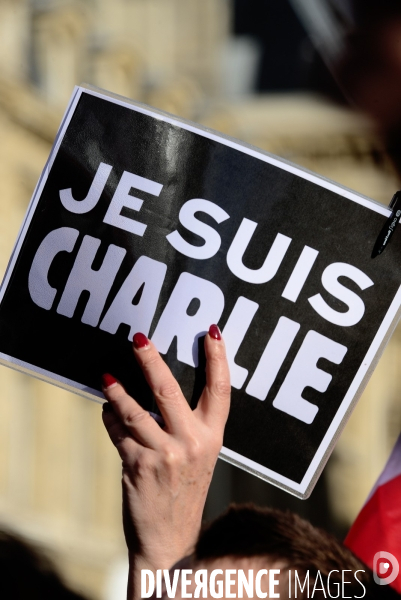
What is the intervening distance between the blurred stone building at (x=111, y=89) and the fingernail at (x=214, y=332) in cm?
78

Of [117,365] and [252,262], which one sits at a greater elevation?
[252,262]

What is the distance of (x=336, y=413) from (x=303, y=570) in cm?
32

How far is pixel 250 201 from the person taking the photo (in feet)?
4.38

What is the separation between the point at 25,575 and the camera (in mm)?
1870

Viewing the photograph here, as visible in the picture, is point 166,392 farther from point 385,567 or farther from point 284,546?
point 385,567

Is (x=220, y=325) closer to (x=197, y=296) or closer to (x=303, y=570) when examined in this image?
(x=197, y=296)

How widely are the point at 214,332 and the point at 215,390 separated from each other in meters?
0.12

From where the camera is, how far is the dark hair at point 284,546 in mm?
1308

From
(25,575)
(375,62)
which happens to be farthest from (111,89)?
(25,575)

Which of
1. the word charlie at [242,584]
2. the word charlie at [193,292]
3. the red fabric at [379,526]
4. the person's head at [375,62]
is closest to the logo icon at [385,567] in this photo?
the red fabric at [379,526]

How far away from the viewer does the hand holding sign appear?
116cm

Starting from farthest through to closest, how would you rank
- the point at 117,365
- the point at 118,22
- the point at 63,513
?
1. the point at 63,513
2. the point at 118,22
3. the point at 117,365

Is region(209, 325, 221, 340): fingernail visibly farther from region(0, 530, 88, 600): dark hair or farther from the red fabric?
region(0, 530, 88, 600): dark hair

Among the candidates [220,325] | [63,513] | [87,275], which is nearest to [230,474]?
[63,513]
